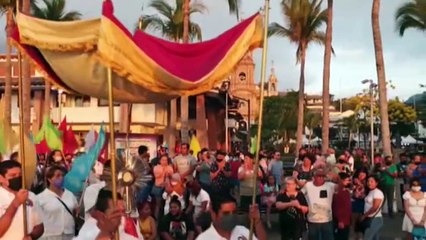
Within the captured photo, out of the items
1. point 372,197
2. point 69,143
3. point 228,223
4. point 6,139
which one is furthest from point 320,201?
point 69,143

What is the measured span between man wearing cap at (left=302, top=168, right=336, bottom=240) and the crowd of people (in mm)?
15

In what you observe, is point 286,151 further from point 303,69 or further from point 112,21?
point 112,21

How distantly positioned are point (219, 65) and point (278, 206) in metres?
5.31

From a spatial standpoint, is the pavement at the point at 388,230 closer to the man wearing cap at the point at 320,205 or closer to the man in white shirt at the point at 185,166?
the man in white shirt at the point at 185,166

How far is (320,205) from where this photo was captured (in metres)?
11.6

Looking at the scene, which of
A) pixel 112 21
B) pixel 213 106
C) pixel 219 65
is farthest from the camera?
pixel 213 106

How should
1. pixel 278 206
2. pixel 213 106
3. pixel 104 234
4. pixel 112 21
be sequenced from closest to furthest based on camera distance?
1. pixel 104 234
2. pixel 112 21
3. pixel 278 206
4. pixel 213 106

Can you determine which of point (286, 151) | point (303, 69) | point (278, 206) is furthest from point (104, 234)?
point (286, 151)

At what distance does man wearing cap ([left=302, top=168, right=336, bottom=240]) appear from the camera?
1157cm

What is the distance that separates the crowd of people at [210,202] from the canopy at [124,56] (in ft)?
3.21

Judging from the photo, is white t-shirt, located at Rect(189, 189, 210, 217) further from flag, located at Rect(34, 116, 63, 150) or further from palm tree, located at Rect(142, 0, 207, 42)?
palm tree, located at Rect(142, 0, 207, 42)

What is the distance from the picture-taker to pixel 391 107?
71.7 m

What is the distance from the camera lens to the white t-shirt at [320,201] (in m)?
11.6

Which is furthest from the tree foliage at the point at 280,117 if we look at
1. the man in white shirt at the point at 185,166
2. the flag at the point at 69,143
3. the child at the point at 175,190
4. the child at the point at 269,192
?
the child at the point at 175,190
